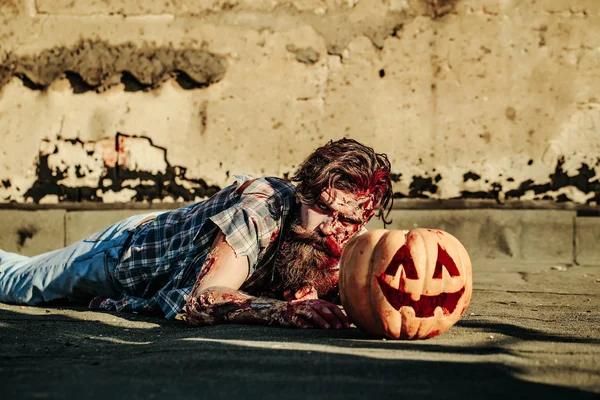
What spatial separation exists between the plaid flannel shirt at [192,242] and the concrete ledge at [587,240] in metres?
3.79

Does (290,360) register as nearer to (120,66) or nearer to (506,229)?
(506,229)

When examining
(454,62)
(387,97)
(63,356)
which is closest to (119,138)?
(387,97)

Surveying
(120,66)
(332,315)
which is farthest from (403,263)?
(120,66)

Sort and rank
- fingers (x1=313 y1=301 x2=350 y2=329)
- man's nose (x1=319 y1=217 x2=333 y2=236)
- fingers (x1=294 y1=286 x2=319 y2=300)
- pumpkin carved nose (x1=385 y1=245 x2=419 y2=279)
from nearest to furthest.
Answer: pumpkin carved nose (x1=385 y1=245 x2=419 y2=279)
fingers (x1=313 y1=301 x2=350 y2=329)
man's nose (x1=319 y1=217 x2=333 y2=236)
fingers (x1=294 y1=286 x2=319 y2=300)

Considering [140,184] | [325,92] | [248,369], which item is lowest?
[248,369]

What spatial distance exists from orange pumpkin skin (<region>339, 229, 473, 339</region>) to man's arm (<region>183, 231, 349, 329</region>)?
0.77 ft

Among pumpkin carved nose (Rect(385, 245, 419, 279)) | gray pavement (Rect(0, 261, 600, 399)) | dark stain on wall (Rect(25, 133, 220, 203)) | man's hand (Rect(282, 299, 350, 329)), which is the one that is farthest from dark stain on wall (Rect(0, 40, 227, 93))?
pumpkin carved nose (Rect(385, 245, 419, 279))

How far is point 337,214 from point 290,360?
1.16 metres

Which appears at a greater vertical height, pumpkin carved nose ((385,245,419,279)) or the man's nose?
the man's nose

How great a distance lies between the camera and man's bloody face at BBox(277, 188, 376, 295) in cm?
385

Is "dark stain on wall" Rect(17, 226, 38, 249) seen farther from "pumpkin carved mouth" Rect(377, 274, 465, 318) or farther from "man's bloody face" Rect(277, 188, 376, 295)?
"pumpkin carved mouth" Rect(377, 274, 465, 318)

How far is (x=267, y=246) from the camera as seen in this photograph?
3.99m

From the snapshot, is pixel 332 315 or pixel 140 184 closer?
pixel 332 315

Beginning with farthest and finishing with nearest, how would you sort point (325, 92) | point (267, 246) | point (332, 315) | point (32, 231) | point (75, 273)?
point (32, 231) < point (325, 92) < point (75, 273) < point (267, 246) < point (332, 315)
